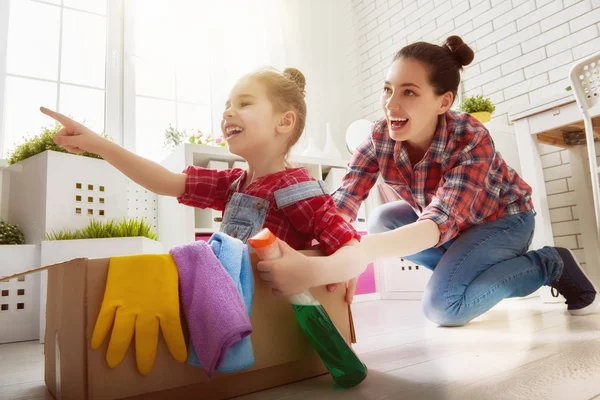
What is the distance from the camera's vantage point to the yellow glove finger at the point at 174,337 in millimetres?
576

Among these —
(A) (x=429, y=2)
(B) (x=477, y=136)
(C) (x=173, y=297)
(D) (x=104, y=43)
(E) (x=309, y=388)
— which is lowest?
(E) (x=309, y=388)

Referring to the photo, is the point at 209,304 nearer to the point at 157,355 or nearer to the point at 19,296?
the point at 157,355

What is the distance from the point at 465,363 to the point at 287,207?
1.41 feet

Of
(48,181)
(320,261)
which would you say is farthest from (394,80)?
(48,181)

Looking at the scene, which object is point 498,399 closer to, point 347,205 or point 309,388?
point 309,388

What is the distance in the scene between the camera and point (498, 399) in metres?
0.55

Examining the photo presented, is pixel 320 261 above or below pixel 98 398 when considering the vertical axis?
above

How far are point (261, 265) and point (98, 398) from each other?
26 cm

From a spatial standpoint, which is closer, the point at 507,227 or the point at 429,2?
the point at 507,227

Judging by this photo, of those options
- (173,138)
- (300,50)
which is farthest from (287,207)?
(300,50)

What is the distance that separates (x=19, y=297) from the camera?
1.51m

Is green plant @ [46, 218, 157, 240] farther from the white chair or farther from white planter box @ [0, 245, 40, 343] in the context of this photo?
the white chair

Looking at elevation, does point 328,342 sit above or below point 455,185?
below

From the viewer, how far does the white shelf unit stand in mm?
1839
